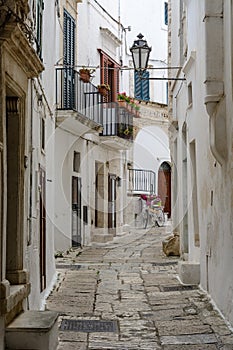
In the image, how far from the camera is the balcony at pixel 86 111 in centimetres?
1533

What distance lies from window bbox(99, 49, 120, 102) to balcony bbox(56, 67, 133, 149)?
2.80ft

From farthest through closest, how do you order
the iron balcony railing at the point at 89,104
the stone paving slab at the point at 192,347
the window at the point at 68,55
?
1. the window at the point at 68,55
2. the iron balcony railing at the point at 89,104
3. the stone paving slab at the point at 192,347

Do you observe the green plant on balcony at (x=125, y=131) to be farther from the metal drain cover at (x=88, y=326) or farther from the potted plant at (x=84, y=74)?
the metal drain cover at (x=88, y=326)

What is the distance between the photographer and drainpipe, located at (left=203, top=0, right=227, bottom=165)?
288 inches

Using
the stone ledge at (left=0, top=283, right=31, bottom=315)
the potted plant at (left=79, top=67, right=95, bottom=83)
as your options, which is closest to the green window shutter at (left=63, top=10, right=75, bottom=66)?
the potted plant at (left=79, top=67, right=95, bottom=83)

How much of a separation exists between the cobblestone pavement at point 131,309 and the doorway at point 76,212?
2.97 m

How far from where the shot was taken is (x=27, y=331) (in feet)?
16.5

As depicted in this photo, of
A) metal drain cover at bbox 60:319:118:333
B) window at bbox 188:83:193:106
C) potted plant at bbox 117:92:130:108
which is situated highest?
potted plant at bbox 117:92:130:108

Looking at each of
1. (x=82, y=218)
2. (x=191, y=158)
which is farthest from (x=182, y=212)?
(x=82, y=218)

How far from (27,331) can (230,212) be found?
2.87 metres

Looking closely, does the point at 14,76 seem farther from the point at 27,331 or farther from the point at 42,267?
the point at 42,267

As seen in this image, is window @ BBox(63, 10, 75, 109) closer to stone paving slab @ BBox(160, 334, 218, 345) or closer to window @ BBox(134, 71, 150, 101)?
stone paving slab @ BBox(160, 334, 218, 345)

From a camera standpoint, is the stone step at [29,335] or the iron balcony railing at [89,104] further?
the iron balcony railing at [89,104]

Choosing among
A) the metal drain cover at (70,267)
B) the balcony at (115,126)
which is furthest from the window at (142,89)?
the metal drain cover at (70,267)
